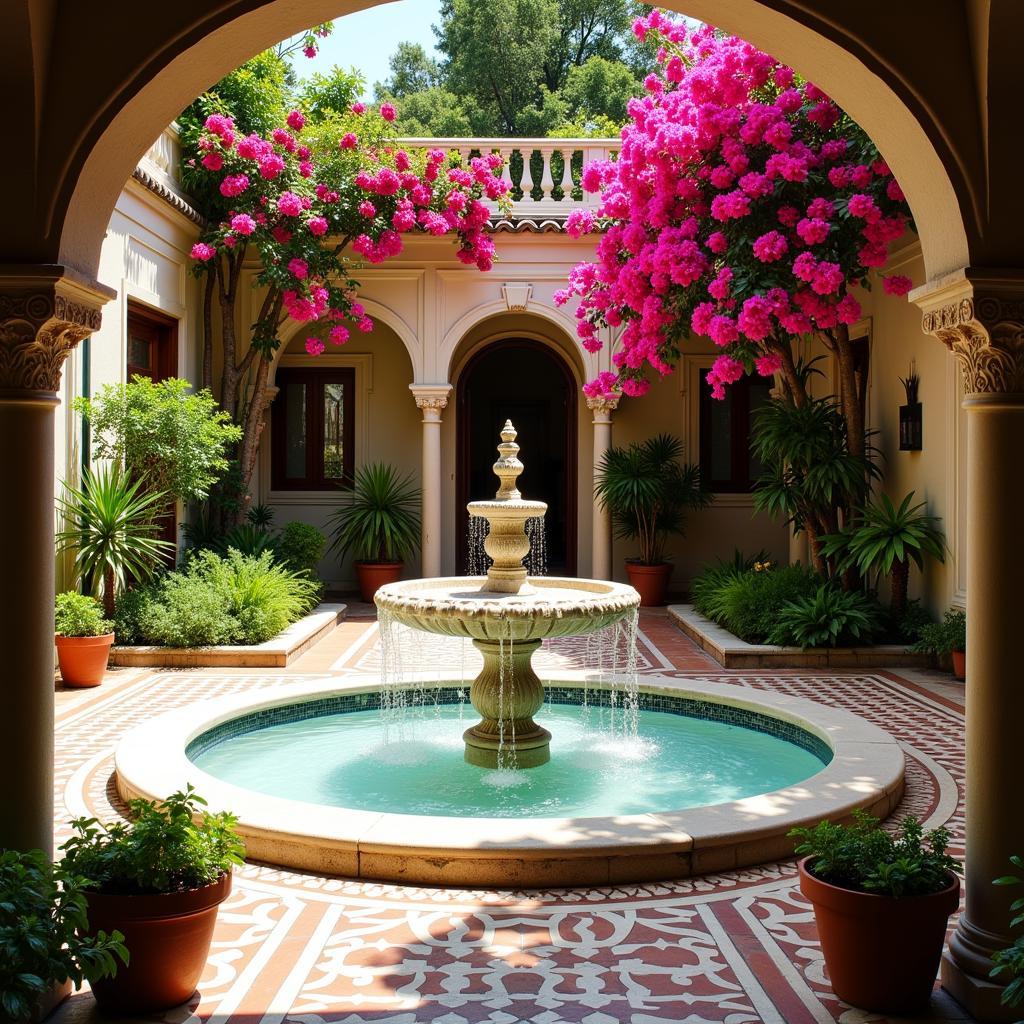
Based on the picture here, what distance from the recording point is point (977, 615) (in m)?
3.62

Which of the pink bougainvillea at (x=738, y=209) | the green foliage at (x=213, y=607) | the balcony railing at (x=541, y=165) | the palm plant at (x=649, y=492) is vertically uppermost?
the balcony railing at (x=541, y=165)

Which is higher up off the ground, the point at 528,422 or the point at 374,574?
the point at 528,422

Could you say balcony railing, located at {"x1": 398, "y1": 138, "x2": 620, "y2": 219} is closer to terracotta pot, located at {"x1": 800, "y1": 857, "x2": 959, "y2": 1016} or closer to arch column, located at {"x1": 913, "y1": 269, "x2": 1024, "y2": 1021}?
arch column, located at {"x1": 913, "y1": 269, "x2": 1024, "y2": 1021}

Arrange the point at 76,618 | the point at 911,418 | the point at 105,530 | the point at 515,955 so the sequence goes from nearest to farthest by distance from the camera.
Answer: the point at 515,955
the point at 76,618
the point at 105,530
the point at 911,418

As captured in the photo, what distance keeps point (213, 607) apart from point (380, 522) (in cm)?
442

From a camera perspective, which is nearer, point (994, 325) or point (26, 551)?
point (26, 551)

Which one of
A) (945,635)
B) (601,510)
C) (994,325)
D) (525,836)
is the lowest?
(525,836)

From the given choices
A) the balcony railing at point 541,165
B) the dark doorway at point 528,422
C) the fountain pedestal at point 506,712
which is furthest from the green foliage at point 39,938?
the dark doorway at point 528,422

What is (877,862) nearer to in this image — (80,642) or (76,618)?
(80,642)

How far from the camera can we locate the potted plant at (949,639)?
8883 mm

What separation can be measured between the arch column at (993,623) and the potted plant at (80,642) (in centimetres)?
680

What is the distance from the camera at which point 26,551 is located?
3443mm

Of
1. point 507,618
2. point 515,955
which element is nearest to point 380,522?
point 507,618

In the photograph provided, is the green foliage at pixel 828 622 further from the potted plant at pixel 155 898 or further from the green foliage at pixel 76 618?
the potted plant at pixel 155 898
